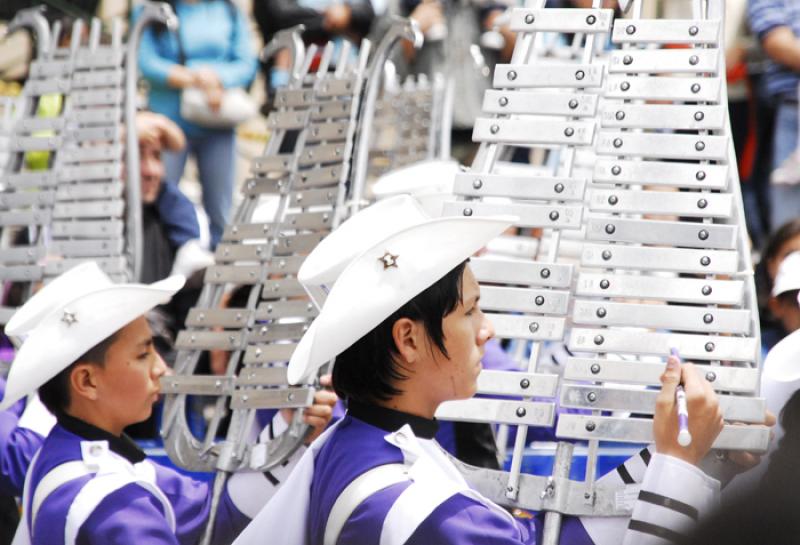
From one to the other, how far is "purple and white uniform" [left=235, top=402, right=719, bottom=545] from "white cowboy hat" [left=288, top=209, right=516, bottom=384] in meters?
0.23

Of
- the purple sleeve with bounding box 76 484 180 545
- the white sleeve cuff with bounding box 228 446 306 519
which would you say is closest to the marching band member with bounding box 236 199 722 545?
the purple sleeve with bounding box 76 484 180 545

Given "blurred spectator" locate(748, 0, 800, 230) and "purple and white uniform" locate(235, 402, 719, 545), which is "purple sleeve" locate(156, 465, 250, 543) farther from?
"blurred spectator" locate(748, 0, 800, 230)

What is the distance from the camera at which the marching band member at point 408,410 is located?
279 centimetres

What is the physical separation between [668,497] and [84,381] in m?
1.64

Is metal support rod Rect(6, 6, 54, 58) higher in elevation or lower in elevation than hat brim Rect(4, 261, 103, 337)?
higher

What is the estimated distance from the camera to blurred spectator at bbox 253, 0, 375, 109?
768 cm

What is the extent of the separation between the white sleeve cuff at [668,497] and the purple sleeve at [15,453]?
2274 millimetres

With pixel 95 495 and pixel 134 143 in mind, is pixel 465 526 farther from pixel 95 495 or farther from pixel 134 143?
pixel 134 143

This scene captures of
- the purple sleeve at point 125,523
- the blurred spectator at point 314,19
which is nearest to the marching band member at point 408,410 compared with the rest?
the purple sleeve at point 125,523

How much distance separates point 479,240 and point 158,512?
3.67 feet

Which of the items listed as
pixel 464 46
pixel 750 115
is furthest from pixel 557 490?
pixel 464 46

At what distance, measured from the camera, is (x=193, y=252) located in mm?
6438

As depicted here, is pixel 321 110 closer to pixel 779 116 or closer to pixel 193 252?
pixel 193 252

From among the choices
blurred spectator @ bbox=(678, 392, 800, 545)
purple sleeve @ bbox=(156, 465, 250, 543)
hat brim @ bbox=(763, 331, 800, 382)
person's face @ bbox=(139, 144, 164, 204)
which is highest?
blurred spectator @ bbox=(678, 392, 800, 545)
